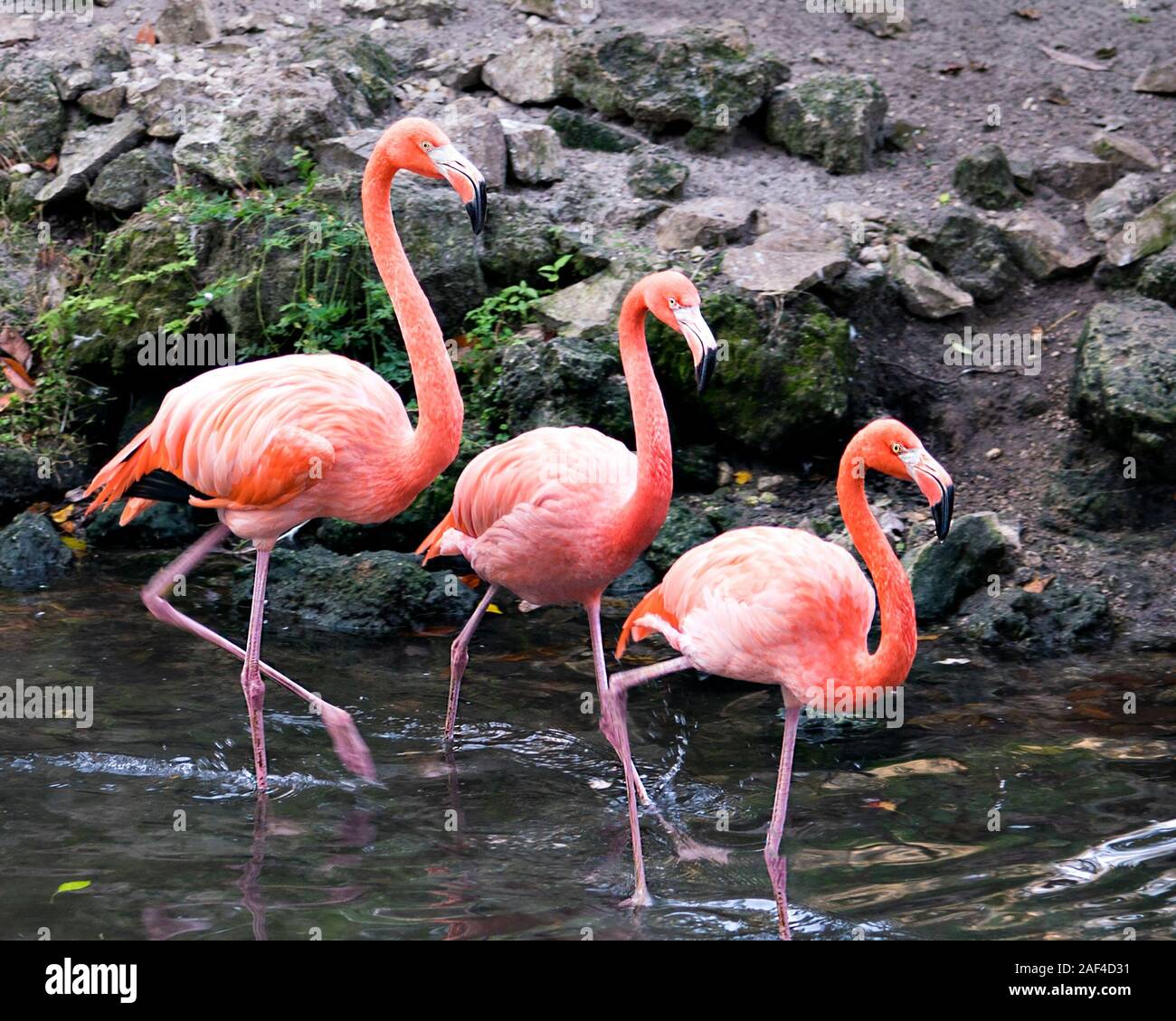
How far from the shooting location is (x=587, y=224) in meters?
7.50

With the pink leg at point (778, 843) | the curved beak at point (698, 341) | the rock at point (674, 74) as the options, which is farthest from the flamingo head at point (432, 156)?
the rock at point (674, 74)

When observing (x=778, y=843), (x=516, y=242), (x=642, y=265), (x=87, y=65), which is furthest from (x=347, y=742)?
(x=87, y=65)

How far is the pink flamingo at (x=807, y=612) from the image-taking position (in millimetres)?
3857

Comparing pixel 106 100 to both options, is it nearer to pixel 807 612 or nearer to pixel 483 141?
pixel 483 141

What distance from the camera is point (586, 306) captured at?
699cm

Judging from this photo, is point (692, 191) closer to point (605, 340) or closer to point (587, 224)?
point (587, 224)

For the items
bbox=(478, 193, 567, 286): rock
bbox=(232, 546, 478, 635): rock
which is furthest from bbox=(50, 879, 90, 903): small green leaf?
bbox=(478, 193, 567, 286): rock

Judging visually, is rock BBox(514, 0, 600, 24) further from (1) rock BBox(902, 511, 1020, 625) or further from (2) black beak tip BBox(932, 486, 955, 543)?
(2) black beak tip BBox(932, 486, 955, 543)

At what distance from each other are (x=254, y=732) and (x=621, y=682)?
4.38 ft

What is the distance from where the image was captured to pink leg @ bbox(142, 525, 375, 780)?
4695 millimetres

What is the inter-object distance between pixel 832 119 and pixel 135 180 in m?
4.01

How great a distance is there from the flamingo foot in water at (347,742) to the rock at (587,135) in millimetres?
4438

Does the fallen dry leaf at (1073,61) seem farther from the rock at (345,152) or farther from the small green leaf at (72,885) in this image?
the small green leaf at (72,885)
